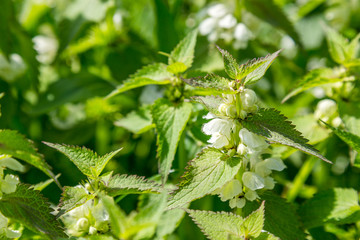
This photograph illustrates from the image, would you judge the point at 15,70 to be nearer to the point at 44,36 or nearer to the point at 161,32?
the point at 161,32

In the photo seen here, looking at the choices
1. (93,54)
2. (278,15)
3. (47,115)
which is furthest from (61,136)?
(278,15)

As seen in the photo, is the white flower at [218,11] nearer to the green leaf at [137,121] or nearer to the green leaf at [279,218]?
the green leaf at [137,121]

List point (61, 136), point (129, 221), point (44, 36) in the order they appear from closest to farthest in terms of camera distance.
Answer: point (129, 221) < point (61, 136) < point (44, 36)

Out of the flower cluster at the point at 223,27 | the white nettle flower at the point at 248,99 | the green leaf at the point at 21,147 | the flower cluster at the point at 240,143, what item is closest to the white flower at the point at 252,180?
the flower cluster at the point at 240,143

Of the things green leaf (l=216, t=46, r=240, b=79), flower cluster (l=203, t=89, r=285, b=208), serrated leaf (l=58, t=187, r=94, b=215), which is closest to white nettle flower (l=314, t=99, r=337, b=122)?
flower cluster (l=203, t=89, r=285, b=208)

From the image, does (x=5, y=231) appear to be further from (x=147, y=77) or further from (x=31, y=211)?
(x=147, y=77)

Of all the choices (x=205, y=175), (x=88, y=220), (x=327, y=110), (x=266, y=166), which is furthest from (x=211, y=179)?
(x=327, y=110)
